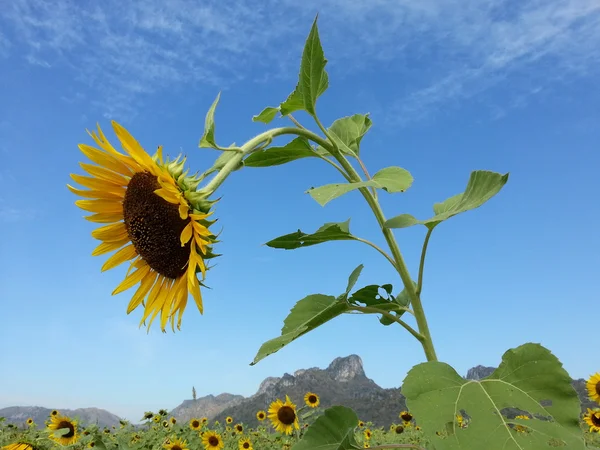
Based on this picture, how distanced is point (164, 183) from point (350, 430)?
3.94ft

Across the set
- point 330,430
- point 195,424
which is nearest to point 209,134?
point 330,430

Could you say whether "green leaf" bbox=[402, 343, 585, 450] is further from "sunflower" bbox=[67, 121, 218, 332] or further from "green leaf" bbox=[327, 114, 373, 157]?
"green leaf" bbox=[327, 114, 373, 157]

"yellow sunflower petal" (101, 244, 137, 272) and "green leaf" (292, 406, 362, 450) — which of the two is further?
"yellow sunflower petal" (101, 244, 137, 272)

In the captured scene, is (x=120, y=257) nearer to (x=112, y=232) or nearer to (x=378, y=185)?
(x=112, y=232)

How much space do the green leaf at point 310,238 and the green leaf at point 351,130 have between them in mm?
461

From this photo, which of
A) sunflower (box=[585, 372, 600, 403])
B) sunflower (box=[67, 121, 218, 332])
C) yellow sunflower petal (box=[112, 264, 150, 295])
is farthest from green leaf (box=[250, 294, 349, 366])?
sunflower (box=[585, 372, 600, 403])

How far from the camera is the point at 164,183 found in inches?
78.7

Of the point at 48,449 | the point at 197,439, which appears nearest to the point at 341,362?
the point at 197,439

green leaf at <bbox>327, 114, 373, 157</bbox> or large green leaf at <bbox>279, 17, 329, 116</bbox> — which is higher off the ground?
green leaf at <bbox>327, 114, 373, 157</bbox>

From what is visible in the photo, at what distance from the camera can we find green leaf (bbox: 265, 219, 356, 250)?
83.6 inches

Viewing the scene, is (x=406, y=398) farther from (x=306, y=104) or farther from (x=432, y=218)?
(x=306, y=104)

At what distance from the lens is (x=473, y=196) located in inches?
75.9

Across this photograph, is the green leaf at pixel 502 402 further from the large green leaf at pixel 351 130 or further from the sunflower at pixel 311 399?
the sunflower at pixel 311 399

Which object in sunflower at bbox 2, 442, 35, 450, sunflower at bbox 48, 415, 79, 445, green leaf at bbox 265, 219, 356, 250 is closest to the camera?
green leaf at bbox 265, 219, 356, 250
